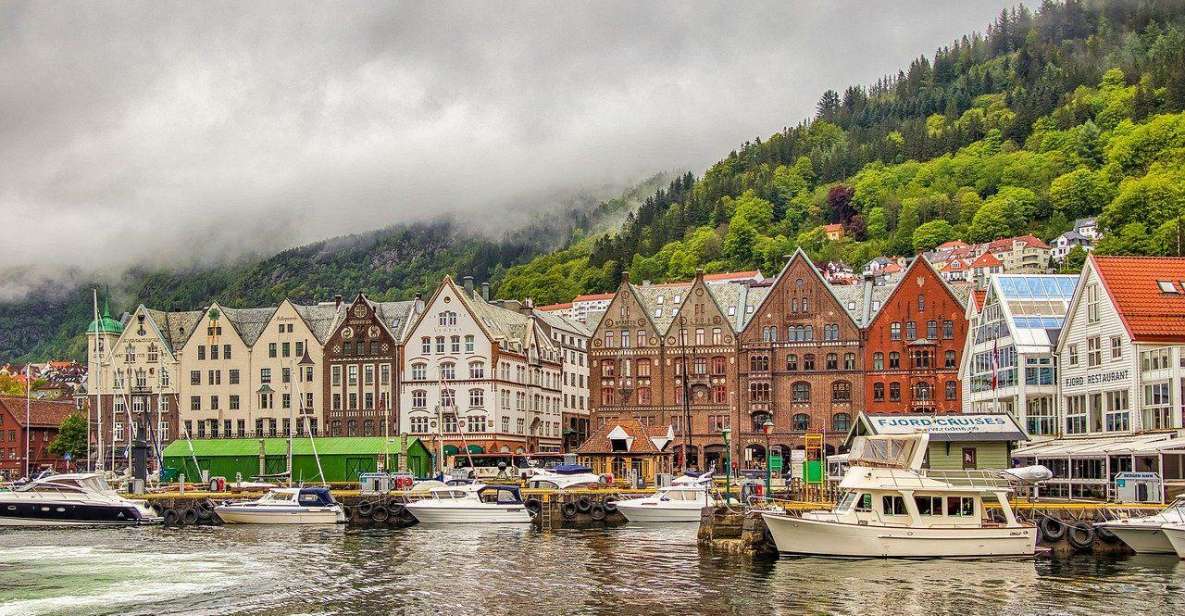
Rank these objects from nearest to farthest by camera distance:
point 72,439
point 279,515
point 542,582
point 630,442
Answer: point 542,582, point 279,515, point 630,442, point 72,439

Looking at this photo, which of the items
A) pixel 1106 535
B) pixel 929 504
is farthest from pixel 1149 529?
pixel 929 504

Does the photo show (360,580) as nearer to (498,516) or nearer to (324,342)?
(498,516)

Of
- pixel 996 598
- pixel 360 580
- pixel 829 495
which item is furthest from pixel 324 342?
pixel 996 598

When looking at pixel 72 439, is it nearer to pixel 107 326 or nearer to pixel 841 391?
pixel 107 326

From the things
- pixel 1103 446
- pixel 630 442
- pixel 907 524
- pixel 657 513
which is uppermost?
pixel 1103 446

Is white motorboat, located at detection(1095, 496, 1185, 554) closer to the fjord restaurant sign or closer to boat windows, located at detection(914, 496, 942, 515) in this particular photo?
boat windows, located at detection(914, 496, 942, 515)

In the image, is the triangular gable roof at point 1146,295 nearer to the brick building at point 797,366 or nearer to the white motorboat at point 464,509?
the white motorboat at point 464,509

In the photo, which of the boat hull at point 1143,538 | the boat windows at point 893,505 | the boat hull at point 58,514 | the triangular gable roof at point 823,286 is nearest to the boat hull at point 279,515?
the boat hull at point 58,514

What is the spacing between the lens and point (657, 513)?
261 ft

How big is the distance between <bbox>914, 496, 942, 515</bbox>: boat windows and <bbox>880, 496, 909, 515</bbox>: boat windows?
1.87 ft

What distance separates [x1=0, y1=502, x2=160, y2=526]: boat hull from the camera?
80.5 metres

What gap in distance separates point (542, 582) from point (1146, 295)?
1774 inches

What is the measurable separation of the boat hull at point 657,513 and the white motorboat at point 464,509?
6.22m

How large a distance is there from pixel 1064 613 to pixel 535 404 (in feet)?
312
